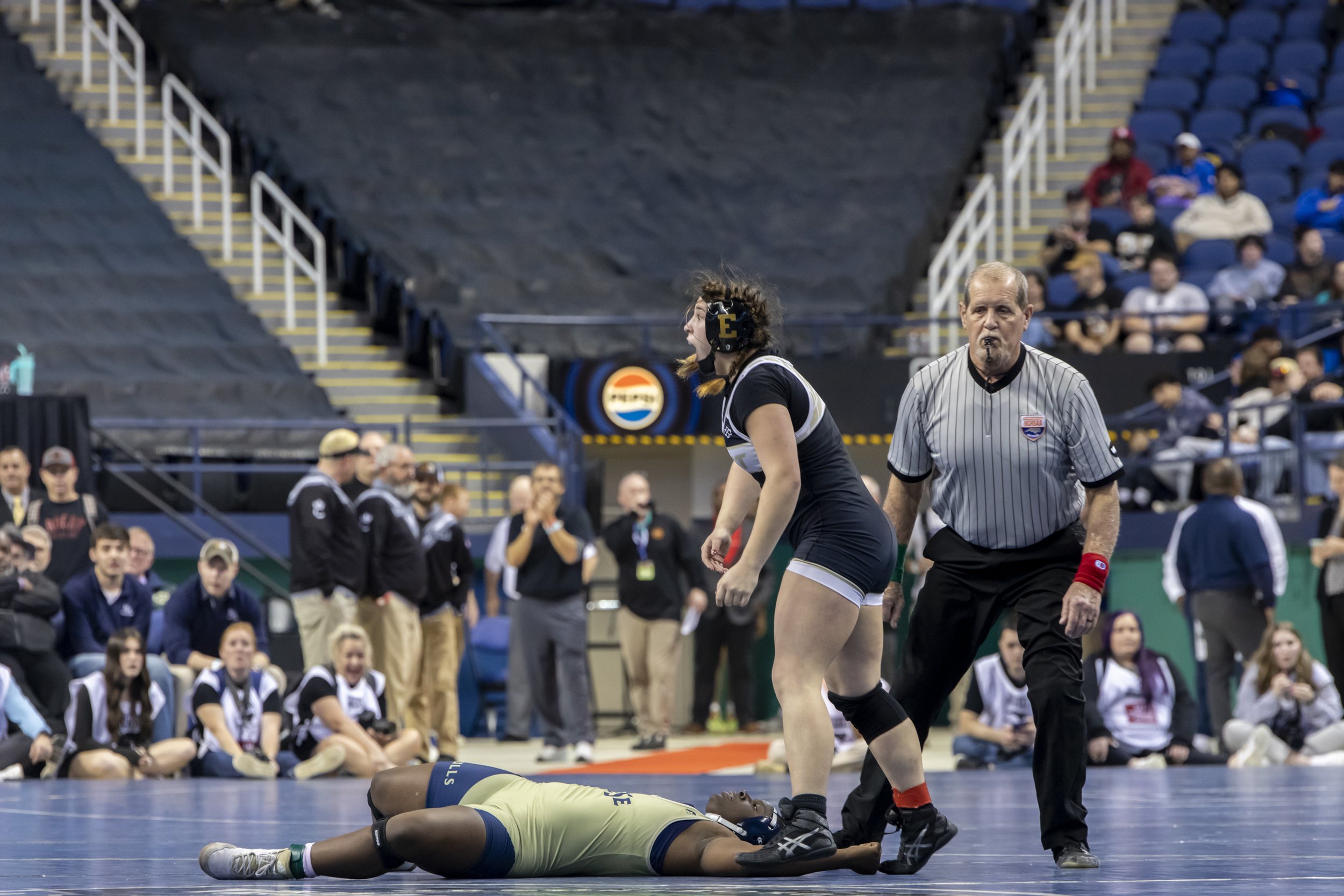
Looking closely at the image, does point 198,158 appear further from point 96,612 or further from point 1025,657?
point 1025,657

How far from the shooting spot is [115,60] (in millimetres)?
19719

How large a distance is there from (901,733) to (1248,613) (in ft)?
20.8

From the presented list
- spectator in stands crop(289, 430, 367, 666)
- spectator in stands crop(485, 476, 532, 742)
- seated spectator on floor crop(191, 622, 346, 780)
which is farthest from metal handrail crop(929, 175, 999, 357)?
seated spectator on floor crop(191, 622, 346, 780)

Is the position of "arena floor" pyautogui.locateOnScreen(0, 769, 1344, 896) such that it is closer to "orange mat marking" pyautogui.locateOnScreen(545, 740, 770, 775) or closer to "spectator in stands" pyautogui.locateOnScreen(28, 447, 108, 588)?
"orange mat marking" pyautogui.locateOnScreen(545, 740, 770, 775)

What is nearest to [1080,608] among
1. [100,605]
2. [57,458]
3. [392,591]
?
[392,591]

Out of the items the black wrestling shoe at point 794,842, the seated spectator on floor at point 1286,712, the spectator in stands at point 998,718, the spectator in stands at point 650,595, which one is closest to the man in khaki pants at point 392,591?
the spectator in stands at point 650,595

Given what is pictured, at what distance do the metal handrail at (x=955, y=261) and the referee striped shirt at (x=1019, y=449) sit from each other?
10.6 metres

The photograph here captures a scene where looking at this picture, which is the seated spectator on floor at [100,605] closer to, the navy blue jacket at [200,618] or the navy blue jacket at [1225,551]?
the navy blue jacket at [200,618]

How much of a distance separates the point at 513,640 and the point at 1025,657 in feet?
26.1

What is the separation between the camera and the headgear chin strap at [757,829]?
4852mm

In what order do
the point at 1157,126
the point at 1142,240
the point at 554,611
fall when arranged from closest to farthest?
the point at 554,611, the point at 1142,240, the point at 1157,126

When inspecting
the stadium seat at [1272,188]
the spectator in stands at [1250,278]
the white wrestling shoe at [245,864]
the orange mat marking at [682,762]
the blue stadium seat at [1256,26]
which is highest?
the blue stadium seat at [1256,26]

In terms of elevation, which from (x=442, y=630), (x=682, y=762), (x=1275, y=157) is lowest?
(x=682, y=762)

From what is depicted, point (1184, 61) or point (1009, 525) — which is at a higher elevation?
point (1184, 61)
